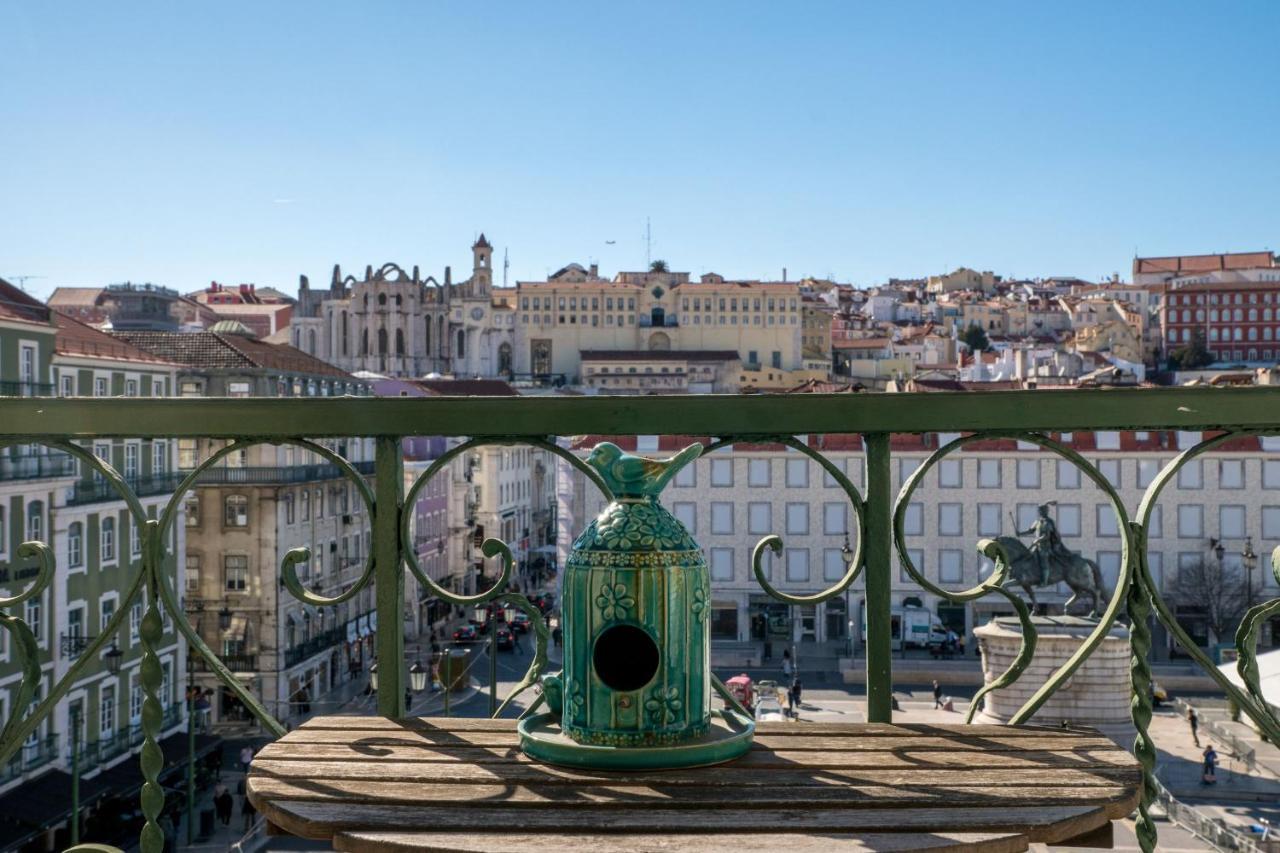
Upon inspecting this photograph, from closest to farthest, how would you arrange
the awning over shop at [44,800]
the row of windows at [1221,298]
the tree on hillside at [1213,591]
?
the awning over shop at [44,800] → the tree on hillside at [1213,591] → the row of windows at [1221,298]

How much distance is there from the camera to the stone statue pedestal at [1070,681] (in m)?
16.9

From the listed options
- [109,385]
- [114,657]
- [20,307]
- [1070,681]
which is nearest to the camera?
[114,657]

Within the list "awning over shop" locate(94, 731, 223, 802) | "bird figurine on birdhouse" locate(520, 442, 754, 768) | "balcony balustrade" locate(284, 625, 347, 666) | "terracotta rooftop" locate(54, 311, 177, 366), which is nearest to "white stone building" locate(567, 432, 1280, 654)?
"balcony balustrade" locate(284, 625, 347, 666)

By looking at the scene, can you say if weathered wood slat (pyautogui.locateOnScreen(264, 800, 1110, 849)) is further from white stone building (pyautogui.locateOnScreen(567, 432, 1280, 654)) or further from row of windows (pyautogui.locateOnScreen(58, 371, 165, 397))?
white stone building (pyautogui.locateOnScreen(567, 432, 1280, 654))

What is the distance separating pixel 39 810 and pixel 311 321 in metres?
81.6

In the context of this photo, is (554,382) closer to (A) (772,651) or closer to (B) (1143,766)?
(A) (772,651)

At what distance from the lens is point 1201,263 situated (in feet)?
392

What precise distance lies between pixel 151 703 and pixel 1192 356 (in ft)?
325

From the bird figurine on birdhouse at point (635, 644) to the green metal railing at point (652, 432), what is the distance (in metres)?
0.27

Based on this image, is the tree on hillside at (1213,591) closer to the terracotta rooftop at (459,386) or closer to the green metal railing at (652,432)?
the terracotta rooftop at (459,386)

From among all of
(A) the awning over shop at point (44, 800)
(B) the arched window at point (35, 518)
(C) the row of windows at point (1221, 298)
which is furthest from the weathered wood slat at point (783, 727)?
(C) the row of windows at point (1221, 298)

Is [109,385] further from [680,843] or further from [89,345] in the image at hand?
[680,843]

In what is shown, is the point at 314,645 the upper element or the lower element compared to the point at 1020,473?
lower

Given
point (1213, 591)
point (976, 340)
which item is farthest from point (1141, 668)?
point (976, 340)
